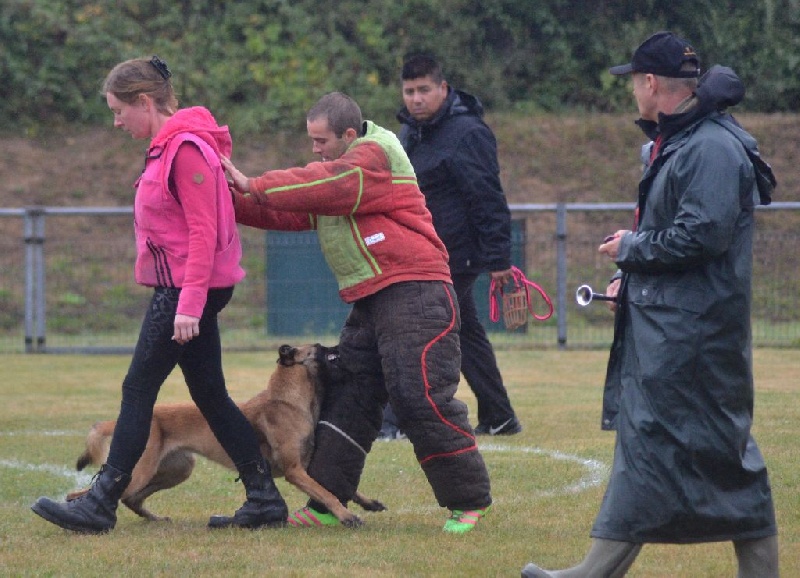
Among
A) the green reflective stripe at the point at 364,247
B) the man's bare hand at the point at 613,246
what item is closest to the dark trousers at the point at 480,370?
the green reflective stripe at the point at 364,247

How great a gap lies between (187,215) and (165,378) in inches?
27.8

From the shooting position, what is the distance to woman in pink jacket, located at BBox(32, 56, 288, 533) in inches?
198

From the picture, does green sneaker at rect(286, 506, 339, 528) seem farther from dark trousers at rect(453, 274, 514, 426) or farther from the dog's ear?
dark trousers at rect(453, 274, 514, 426)

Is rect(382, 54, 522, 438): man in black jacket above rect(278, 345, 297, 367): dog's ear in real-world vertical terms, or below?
above

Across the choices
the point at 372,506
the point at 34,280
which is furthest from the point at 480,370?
the point at 34,280

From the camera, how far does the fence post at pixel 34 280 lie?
14.2 meters

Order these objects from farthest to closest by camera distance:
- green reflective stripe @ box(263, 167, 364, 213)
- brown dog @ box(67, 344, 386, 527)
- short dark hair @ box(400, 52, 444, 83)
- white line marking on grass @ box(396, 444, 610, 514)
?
1. short dark hair @ box(400, 52, 444, 83)
2. white line marking on grass @ box(396, 444, 610, 514)
3. brown dog @ box(67, 344, 386, 527)
4. green reflective stripe @ box(263, 167, 364, 213)

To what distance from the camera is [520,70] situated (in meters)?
22.0

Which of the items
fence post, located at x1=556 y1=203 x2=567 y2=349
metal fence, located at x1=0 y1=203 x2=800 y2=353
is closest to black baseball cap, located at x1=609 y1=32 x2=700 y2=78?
metal fence, located at x1=0 y1=203 x2=800 y2=353

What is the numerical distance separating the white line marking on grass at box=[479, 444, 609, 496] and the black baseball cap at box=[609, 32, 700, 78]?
2.49m

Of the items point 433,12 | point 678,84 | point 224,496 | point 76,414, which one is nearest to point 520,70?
point 433,12

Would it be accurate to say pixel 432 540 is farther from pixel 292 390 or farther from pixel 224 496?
pixel 224 496

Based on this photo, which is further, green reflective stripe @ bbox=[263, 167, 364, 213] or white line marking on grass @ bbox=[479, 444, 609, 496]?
white line marking on grass @ bbox=[479, 444, 609, 496]

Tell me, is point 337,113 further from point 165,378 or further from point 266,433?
point 266,433
